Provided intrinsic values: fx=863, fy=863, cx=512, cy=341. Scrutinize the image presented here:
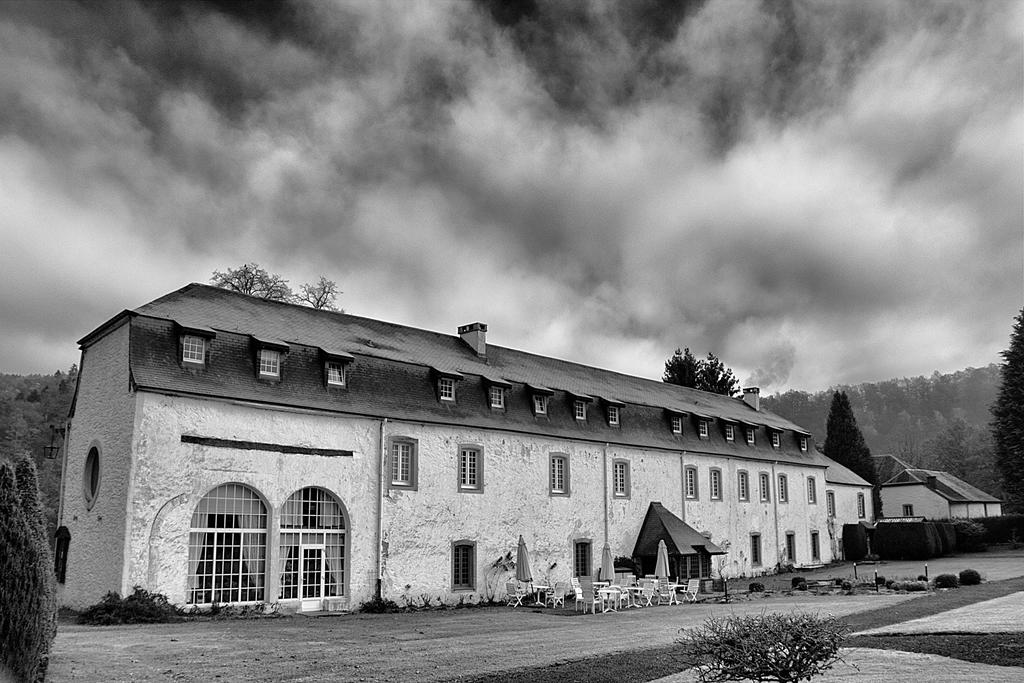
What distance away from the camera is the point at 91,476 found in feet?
72.7

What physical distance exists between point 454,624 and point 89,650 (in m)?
8.16

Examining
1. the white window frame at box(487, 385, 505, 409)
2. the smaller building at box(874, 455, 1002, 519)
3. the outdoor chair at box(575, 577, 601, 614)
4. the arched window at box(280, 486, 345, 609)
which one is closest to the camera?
the arched window at box(280, 486, 345, 609)

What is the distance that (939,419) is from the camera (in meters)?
130

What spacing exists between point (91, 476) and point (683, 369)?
51541 mm

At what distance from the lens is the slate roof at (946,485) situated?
56188 millimetres

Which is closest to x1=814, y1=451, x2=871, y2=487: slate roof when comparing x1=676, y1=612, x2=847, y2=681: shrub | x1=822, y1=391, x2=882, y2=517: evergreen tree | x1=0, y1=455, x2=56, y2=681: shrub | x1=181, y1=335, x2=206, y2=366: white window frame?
x1=822, y1=391, x2=882, y2=517: evergreen tree

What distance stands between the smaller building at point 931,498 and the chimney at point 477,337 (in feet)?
125

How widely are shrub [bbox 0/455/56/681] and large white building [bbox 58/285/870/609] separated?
11641mm

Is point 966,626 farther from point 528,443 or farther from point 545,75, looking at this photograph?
point 528,443

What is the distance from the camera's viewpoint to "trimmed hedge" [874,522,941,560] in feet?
142

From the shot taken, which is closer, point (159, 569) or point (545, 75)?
point (545, 75)

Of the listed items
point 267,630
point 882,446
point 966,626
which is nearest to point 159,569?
point 267,630

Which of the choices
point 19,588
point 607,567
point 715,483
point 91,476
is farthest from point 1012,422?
point 19,588

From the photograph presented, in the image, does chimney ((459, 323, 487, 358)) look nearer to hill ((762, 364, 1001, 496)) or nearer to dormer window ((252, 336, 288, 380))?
dormer window ((252, 336, 288, 380))
